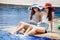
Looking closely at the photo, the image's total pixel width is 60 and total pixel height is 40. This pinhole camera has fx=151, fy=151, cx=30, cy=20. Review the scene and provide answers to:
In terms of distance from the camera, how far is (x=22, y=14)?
1.20m

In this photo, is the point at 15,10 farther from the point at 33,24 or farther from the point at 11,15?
the point at 33,24

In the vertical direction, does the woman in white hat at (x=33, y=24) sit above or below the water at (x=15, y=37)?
above

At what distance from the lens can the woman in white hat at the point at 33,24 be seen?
1.18 meters

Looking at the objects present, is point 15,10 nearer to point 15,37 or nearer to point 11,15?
point 11,15

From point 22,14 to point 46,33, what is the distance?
241 mm

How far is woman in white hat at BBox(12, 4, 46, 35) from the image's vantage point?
3.87 ft

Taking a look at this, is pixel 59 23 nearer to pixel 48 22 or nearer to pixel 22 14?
pixel 48 22

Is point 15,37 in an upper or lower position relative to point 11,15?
lower

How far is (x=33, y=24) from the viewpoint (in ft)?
3.90

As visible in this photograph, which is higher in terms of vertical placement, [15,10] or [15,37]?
[15,10]

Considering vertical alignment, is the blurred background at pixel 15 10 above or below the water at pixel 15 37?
above

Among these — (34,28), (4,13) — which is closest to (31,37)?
(34,28)

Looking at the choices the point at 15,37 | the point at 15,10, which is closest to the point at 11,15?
the point at 15,10

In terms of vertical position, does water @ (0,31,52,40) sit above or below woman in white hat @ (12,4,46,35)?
below
